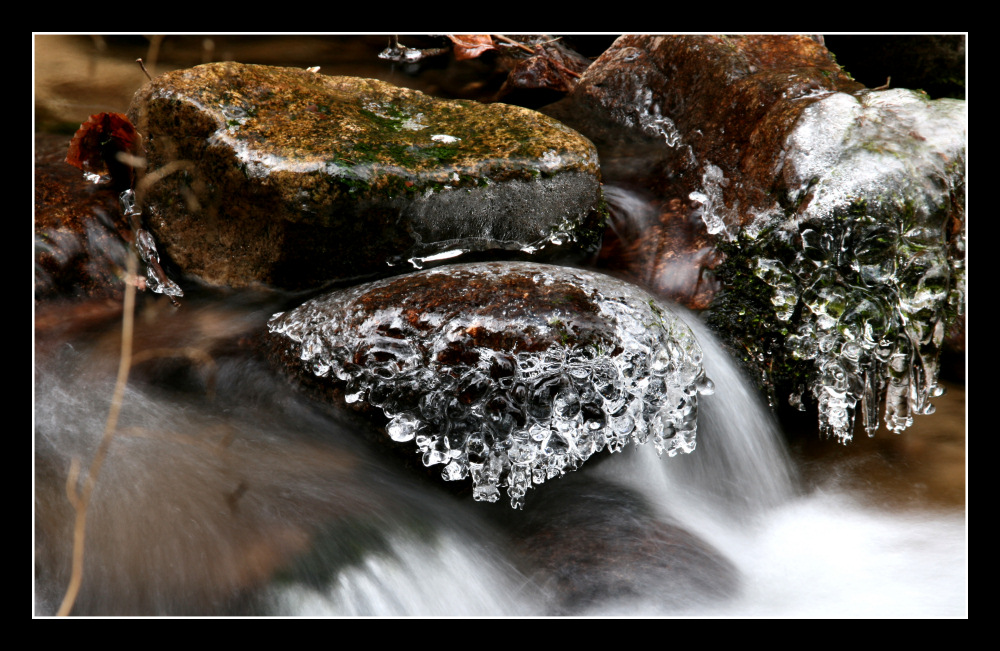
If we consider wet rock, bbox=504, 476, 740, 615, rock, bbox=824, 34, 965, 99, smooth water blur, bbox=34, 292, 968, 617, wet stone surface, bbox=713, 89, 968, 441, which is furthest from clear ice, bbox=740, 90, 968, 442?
rock, bbox=824, 34, 965, 99

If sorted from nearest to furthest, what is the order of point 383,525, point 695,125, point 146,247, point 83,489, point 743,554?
point 83,489, point 383,525, point 743,554, point 146,247, point 695,125

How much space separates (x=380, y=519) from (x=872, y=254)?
9.03ft

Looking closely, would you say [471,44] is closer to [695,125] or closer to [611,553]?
[695,125]

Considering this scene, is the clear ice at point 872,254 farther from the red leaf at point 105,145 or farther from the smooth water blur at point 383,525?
the red leaf at point 105,145

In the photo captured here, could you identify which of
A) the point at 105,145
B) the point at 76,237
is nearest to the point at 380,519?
the point at 76,237

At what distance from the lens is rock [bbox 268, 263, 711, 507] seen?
3.00 meters

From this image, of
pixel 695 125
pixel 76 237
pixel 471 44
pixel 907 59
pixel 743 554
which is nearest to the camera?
pixel 743 554

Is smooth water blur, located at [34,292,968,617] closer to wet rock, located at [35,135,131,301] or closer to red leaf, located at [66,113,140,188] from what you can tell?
wet rock, located at [35,135,131,301]

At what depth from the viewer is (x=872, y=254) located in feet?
11.3

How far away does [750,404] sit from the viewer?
3.69 meters

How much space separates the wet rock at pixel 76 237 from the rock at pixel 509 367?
134 cm

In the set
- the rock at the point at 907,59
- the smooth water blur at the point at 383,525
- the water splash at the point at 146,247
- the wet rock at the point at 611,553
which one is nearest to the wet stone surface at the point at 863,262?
the smooth water blur at the point at 383,525

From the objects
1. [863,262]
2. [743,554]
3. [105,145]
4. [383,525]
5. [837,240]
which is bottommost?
[743,554]

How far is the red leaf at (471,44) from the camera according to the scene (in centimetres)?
664
